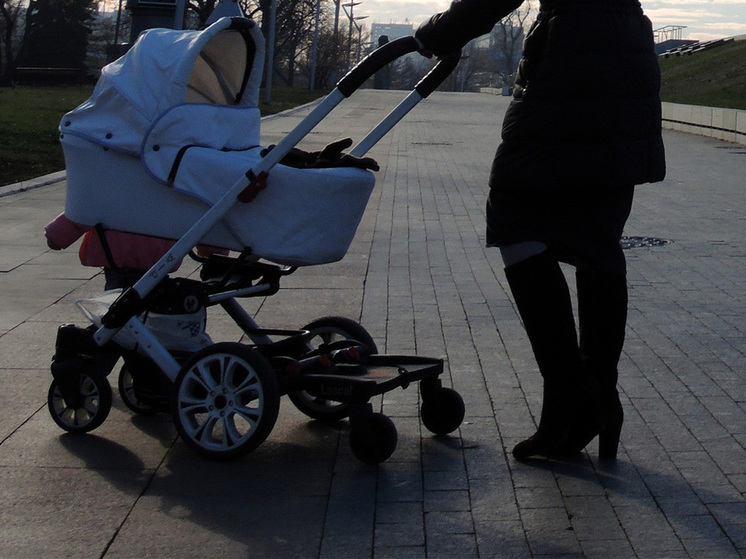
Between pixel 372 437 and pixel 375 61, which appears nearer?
pixel 375 61

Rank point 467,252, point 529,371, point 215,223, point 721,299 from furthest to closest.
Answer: point 467,252, point 721,299, point 529,371, point 215,223

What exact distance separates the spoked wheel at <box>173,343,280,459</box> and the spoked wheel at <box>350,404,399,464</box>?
28cm

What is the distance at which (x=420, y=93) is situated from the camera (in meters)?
4.00

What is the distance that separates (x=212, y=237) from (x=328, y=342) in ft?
2.49

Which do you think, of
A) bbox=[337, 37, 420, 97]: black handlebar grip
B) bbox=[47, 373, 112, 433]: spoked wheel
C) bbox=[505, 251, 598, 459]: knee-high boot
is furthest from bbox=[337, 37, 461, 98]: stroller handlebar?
bbox=[47, 373, 112, 433]: spoked wheel

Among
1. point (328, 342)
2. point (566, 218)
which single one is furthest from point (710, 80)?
point (566, 218)

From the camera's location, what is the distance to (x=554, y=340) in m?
3.79

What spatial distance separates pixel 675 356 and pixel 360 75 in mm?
2494

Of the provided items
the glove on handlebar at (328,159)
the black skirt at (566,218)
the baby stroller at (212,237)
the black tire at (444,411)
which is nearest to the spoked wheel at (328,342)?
the baby stroller at (212,237)

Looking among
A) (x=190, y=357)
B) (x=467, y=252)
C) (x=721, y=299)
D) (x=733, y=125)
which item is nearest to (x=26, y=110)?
(x=733, y=125)

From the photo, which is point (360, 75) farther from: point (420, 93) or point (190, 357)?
point (190, 357)

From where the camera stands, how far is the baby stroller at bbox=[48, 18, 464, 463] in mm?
3895

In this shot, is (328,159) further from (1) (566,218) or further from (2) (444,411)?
(2) (444,411)

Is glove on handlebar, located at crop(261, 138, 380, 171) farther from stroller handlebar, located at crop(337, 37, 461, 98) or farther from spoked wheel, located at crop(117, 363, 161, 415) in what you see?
spoked wheel, located at crop(117, 363, 161, 415)
